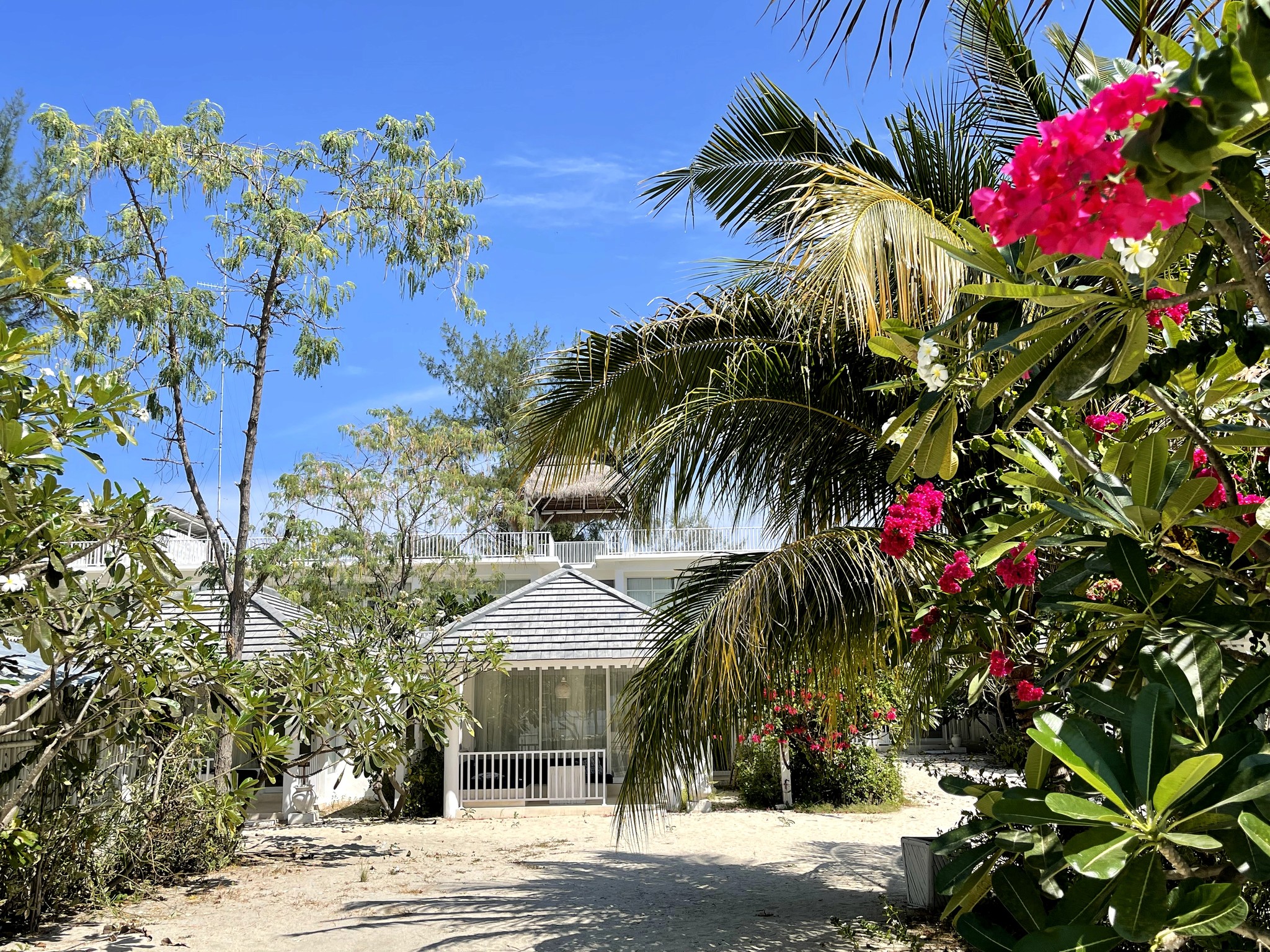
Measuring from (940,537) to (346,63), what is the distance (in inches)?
382

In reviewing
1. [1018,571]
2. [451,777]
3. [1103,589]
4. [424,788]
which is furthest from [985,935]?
[424,788]

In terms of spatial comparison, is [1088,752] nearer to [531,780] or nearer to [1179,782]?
[1179,782]

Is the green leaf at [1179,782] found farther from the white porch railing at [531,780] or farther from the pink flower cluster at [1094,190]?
the white porch railing at [531,780]

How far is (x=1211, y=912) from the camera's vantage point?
1741 mm

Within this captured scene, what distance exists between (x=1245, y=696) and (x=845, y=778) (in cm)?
1450

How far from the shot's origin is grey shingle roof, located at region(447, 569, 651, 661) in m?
15.7

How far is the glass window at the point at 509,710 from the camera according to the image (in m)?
18.5

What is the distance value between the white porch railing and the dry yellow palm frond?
11.9m

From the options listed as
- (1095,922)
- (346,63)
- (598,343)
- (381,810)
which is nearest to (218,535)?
(381,810)

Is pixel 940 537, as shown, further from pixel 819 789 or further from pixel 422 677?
pixel 819 789

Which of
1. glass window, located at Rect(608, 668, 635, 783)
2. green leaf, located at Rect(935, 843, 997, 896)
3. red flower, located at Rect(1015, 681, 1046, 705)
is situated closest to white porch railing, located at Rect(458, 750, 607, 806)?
glass window, located at Rect(608, 668, 635, 783)

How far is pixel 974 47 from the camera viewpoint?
6.88 metres

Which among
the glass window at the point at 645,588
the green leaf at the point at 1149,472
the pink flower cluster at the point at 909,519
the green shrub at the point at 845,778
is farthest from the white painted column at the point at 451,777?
the glass window at the point at 645,588

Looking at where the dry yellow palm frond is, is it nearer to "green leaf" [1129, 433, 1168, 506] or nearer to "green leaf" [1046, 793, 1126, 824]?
"green leaf" [1129, 433, 1168, 506]
